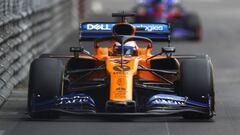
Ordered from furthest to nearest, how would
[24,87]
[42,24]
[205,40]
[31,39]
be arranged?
1. [205,40]
2. [42,24]
3. [31,39]
4. [24,87]

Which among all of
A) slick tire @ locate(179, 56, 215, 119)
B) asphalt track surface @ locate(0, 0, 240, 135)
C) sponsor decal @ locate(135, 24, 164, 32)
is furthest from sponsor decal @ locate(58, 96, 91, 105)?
sponsor decal @ locate(135, 24, 164, 32)

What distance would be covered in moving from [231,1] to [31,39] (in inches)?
2183

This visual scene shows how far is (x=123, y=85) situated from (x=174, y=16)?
19.1 meters

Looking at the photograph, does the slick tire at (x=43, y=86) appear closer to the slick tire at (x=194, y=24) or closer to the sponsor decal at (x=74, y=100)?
the sponsor decal at (x=74, y=100)

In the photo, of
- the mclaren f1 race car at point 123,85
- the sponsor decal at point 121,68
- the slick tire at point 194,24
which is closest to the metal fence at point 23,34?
the mclaren f1 race car at point 123,85

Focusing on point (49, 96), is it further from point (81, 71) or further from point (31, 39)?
point (31, 39)

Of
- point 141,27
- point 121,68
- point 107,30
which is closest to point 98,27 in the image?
point 107,30

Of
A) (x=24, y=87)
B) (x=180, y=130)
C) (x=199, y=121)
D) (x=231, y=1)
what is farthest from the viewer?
(x=231, y=1)

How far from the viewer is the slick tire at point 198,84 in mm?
11547

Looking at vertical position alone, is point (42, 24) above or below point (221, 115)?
above

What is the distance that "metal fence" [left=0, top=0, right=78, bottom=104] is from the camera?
14.7 m

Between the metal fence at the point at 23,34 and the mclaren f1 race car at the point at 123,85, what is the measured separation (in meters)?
1.58

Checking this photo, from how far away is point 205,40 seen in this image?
32.2m

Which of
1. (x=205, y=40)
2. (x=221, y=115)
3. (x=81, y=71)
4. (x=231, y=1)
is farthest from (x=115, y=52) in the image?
(x=231, y=1)
